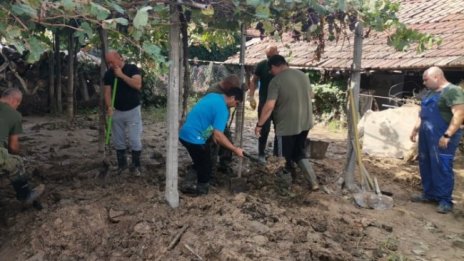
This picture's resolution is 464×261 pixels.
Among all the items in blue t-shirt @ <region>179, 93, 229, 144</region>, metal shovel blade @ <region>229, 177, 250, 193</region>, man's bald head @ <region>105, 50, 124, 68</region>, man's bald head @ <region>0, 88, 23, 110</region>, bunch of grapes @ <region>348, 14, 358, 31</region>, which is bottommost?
metal shovel blade @ <region>229, 177, 250, 193</region>

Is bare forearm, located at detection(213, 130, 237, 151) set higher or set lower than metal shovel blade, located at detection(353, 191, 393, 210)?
higher

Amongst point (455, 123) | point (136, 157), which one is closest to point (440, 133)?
point (455, 123)

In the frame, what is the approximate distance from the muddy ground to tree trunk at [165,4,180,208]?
0.64 feet

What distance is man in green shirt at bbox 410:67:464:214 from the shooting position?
5238 millimetres

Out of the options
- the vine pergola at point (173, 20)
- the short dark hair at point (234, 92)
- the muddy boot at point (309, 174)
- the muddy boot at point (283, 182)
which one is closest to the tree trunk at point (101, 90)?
the vine pergola at point (173, 20)

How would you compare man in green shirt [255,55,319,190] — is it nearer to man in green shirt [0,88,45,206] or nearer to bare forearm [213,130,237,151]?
bare forearm [213,130,237,151]

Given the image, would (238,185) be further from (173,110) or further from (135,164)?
(173,110)

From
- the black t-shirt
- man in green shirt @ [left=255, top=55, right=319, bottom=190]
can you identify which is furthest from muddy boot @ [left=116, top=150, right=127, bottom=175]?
man in green shirt @ [left=255, top=55, right=319, bottom=190]

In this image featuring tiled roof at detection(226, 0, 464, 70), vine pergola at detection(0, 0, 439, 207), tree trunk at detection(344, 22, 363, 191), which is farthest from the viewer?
tiled roof at detection(226, 0, 464, 70)

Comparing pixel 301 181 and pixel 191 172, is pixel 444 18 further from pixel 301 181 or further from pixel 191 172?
pixel 191 172

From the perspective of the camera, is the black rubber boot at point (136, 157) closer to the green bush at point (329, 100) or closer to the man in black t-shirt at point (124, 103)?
the man in black t-shirt at point (124, 103)

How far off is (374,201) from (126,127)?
3315mm

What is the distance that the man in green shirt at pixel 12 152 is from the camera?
4.42 metres

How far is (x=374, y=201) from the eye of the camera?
5.50 meters
